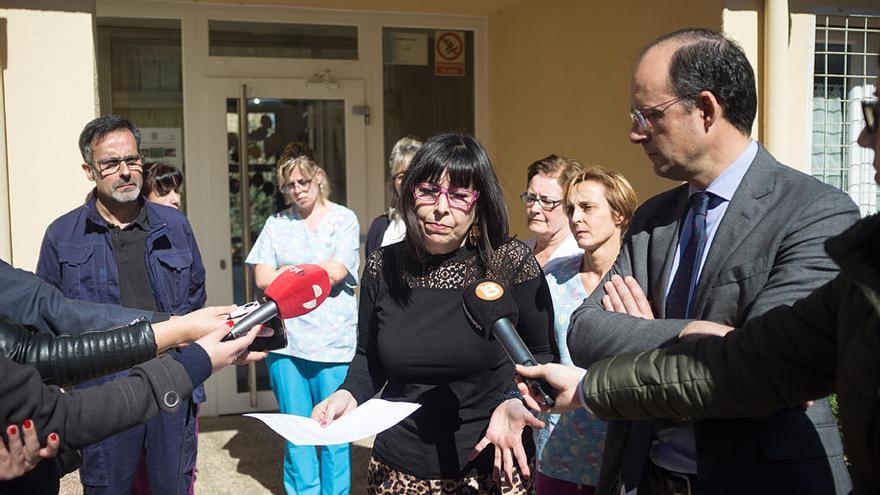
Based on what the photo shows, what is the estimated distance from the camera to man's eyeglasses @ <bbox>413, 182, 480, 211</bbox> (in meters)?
2.86

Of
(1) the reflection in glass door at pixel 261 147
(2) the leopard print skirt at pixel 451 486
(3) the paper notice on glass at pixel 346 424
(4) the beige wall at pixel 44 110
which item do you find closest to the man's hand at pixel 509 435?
(2) the leopard print skirt at pixel 451 486

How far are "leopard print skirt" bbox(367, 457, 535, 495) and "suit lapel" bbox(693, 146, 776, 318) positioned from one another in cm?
99

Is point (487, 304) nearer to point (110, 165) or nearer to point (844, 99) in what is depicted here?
point (110, 165)

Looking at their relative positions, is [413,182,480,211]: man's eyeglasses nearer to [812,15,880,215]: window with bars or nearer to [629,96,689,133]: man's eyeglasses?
[629,96,689,133]: man's eyeglasses

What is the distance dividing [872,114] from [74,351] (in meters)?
2.26

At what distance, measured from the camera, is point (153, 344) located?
274 cm

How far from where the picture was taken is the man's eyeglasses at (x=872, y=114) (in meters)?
1.51

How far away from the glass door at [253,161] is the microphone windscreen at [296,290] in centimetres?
395

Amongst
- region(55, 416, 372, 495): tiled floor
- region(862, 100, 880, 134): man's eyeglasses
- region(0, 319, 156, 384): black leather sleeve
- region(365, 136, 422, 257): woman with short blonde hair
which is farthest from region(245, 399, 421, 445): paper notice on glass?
region(55, 416, 372, 495): tiled floor

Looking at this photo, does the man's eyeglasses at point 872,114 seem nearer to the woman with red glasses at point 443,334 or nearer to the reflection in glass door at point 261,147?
the woman with red glasses at point 443,334

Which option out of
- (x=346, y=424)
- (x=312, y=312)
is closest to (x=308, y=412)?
(x=312, y=312)

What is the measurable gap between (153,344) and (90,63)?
279cm

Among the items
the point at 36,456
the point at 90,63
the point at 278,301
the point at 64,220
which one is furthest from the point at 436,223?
the point at 90,63

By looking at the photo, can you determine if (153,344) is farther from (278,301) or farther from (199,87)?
(199,87)
